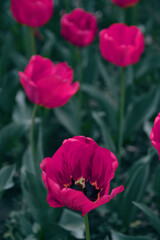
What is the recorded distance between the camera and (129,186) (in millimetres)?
1664

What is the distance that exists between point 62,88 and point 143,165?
1.80 ft

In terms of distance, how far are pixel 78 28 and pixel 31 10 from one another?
11.3 inches

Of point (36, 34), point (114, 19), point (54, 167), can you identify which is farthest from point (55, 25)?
point (54, 167)

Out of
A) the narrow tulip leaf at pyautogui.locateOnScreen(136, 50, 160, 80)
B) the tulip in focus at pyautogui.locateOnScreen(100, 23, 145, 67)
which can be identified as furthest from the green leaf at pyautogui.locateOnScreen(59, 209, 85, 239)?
the narrow tulip leaf at pyautogui.locateOnScreen(136, 50, 160, 80)

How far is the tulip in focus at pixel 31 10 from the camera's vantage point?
200 centimetres

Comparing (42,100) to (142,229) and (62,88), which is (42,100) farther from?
(142,229)

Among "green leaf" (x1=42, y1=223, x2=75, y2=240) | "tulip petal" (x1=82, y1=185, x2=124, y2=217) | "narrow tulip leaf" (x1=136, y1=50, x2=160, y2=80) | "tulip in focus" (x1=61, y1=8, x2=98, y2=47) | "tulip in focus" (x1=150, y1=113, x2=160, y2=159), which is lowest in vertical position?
"narrow tulip leaf" (x1=136, y1=50, x2=160, y2=80)

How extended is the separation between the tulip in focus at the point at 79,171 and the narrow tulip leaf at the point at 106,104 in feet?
3.41

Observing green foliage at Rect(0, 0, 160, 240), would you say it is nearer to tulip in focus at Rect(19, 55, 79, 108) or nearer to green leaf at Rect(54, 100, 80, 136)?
green leaf at Rect(54, 100, 80, 136)

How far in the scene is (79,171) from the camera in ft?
3.87

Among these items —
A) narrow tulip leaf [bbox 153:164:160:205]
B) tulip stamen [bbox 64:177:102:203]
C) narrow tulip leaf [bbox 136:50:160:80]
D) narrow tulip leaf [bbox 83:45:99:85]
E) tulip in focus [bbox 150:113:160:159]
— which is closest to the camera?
tulip in focus [bbox 150:113:160:159]

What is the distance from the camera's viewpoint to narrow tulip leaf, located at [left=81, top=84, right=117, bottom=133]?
2.19 meters

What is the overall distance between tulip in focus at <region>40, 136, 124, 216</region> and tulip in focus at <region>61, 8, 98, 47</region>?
102 cm

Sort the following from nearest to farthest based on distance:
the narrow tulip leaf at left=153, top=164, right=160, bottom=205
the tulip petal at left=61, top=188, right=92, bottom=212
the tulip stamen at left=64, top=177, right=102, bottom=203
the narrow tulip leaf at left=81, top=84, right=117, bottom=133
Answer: the tulip petal at left=61, top=188, right=92, bottom=212 < the tulip stamen at left=64, top=177, right=102, bottom=203 < the narrow tulip leaf at left=153, top=164, right=160, bottom=205 < the narrow tulip leaf at left=81, top=84, right=117, bottom=133
